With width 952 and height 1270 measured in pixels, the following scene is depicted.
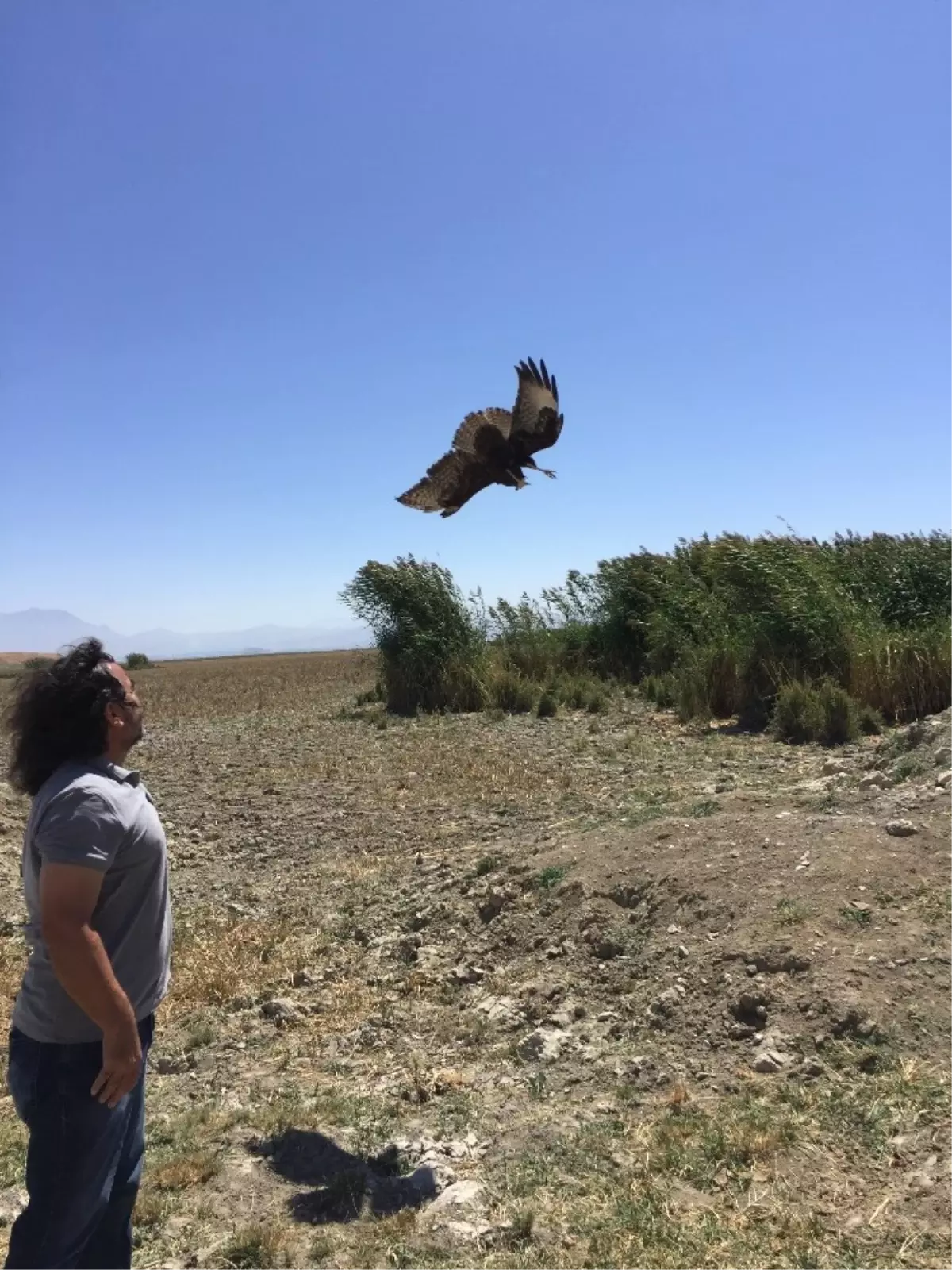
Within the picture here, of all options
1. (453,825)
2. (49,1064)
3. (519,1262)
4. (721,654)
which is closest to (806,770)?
(453,825)

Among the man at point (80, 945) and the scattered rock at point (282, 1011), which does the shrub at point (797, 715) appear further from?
the man at point (80, 945)

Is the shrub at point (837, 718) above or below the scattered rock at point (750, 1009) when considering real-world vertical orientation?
above

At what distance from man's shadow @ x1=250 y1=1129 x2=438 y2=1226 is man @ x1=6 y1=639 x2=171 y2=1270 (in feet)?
2.56

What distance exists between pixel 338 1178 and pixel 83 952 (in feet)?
4.89

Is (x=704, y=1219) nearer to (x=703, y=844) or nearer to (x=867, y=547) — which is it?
(x=703, y=844)

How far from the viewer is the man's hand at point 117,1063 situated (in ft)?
6.63

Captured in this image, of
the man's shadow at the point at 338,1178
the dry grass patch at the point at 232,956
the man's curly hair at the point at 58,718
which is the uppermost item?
the man's curly hair at the point at 58,718

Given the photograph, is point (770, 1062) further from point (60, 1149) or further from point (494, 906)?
point (60, 1149)

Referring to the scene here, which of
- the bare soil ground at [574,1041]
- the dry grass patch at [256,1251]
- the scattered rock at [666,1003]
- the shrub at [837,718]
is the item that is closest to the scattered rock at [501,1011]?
the bare soil ground at [574,1041]

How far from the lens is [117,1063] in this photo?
6.66 ft

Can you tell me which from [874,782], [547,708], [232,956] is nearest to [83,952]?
[232,956]

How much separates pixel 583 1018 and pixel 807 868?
53.0 inches

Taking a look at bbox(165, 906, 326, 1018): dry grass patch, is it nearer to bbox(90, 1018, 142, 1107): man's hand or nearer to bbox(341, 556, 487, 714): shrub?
bbox(90, 1018, 142, 1107): man's hand

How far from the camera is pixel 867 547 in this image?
14.7 m
